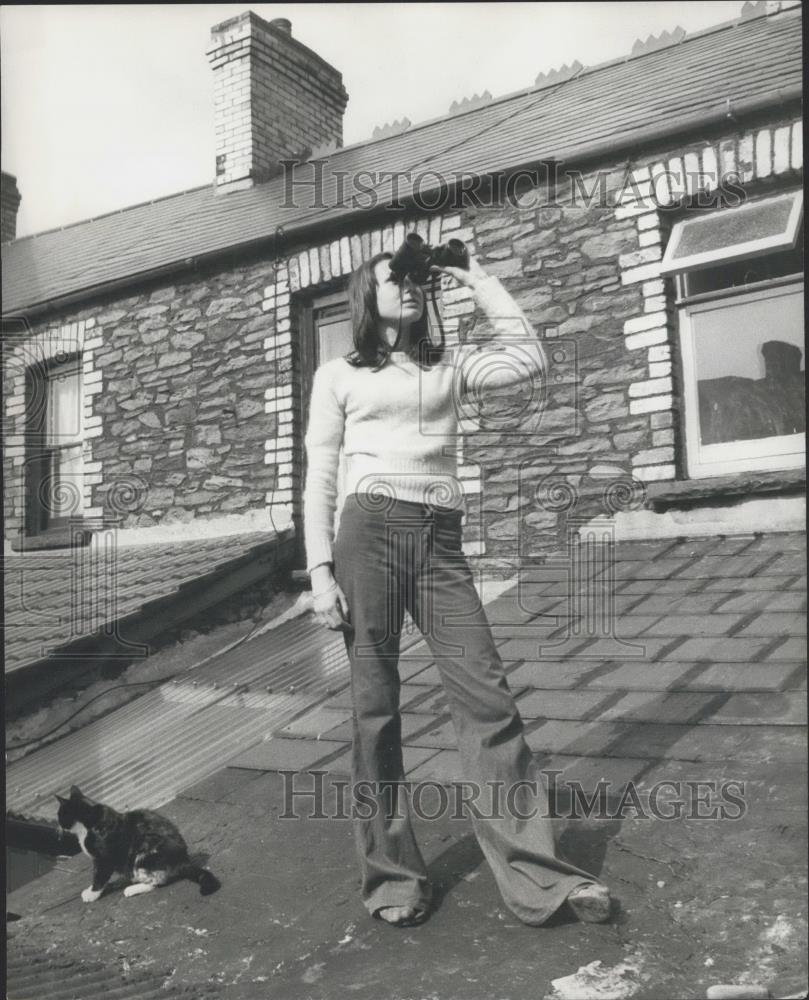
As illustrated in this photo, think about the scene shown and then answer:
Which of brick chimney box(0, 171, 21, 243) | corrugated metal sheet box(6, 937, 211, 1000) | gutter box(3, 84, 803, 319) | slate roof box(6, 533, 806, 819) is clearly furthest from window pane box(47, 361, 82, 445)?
corrugated metal sheet box(6, 937, 211, 1000)

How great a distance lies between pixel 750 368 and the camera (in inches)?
177

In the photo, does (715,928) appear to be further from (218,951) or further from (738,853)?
(218,951)

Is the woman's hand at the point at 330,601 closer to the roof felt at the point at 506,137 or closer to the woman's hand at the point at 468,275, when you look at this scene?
the woman's hand at the point at 468,275

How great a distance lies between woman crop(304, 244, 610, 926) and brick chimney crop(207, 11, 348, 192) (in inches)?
161

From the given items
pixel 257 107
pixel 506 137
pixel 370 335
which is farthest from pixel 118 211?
pixel 370 335

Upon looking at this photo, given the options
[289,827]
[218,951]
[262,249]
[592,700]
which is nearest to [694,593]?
[592,700]

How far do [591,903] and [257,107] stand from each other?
5.92 metres

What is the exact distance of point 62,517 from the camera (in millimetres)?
5660

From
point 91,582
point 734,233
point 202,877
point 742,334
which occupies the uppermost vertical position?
point 734,233

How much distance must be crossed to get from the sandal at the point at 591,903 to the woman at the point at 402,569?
128 mm

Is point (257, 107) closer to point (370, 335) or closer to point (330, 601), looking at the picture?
point (370, 335)

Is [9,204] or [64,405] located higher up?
[9,204]

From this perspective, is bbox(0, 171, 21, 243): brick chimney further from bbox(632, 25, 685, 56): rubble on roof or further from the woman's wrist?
the woman's wrist

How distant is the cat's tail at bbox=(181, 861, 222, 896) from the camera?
281 cm
